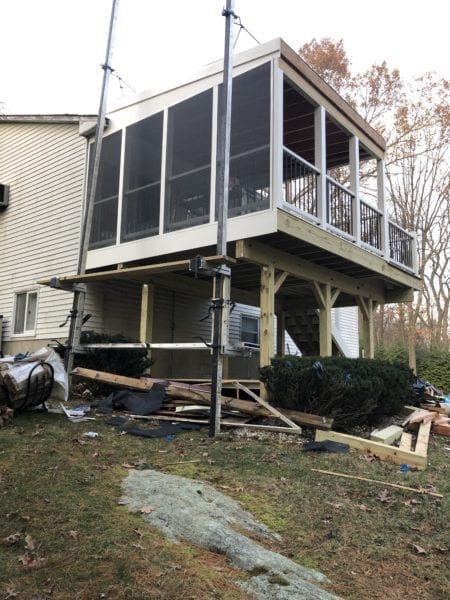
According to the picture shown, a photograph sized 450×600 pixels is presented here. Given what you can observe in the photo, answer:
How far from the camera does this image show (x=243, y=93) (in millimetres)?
8117

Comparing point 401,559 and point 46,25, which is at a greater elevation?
point 46,25

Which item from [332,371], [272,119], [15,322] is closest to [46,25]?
[15,322]

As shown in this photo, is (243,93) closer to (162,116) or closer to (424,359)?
(162,116)

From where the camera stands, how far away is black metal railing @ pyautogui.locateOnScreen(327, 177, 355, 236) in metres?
8.98

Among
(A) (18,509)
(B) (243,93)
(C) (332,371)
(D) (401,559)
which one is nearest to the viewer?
(D) (401,559)

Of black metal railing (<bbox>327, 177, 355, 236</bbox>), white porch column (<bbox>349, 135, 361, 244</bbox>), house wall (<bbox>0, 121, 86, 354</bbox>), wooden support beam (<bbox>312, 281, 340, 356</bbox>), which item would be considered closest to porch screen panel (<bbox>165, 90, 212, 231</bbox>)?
black metal railing (<bbox>327, 177, 355, 236</bbox>)

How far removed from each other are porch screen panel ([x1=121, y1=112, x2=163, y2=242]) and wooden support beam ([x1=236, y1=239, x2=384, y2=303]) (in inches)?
84.8

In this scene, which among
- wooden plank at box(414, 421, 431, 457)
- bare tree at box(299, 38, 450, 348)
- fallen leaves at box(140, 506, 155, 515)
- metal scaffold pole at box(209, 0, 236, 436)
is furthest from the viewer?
bare tree at box(299, 38, 450, 348)

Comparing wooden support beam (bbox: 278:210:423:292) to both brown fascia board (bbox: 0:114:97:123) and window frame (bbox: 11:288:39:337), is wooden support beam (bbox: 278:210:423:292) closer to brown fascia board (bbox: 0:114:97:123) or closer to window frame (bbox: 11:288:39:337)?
brown fascia board (bbox: 0:114:97:123)

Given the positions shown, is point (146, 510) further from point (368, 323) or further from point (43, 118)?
point (43, 118)

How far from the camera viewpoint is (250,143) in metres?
8.08

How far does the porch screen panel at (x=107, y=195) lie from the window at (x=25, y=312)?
266 centimetres

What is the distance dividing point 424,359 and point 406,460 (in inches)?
601

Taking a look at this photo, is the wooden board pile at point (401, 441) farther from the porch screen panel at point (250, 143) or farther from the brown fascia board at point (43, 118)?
the brown fascia board at point (43, 118)
